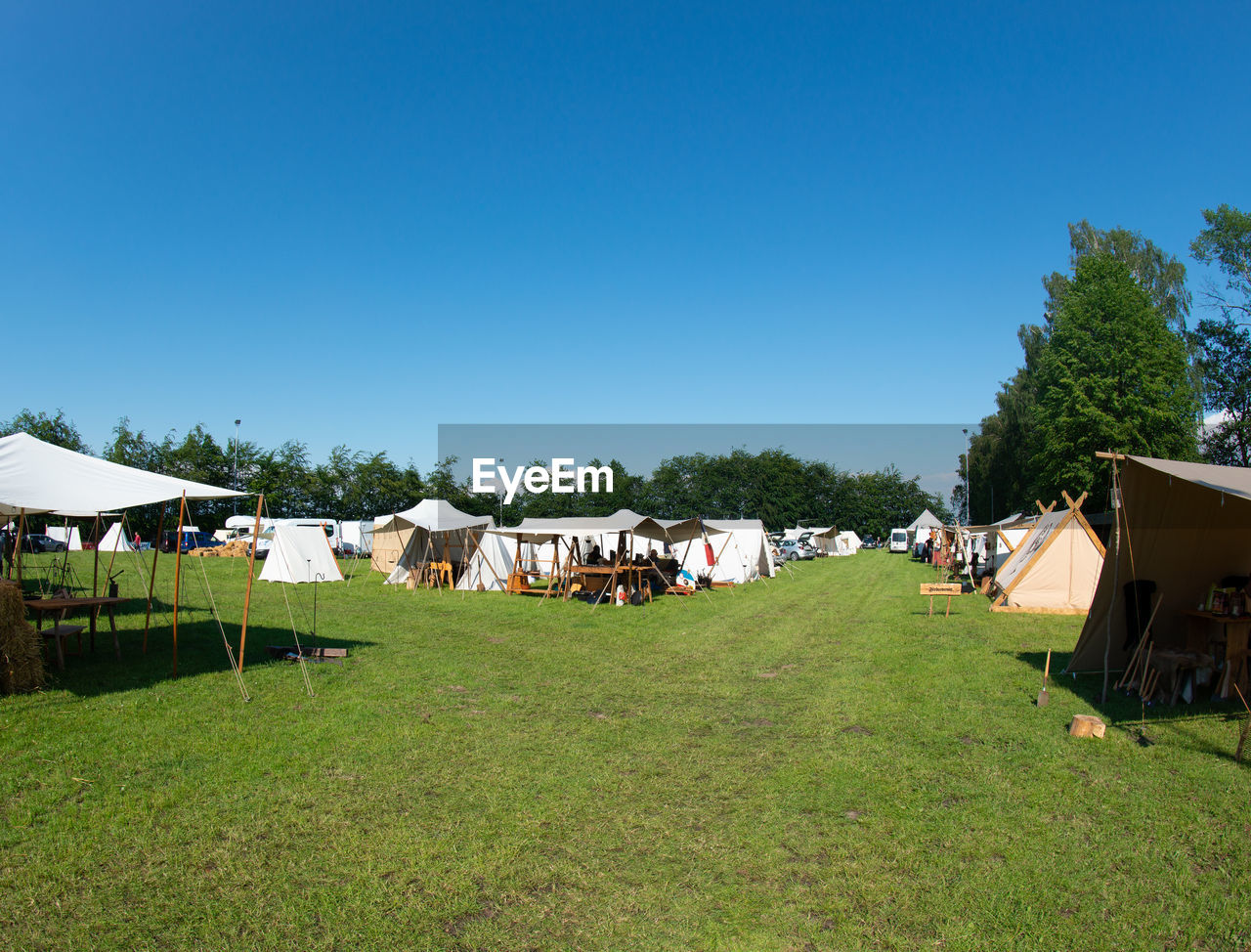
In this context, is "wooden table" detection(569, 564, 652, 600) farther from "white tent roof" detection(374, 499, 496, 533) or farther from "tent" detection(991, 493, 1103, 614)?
"tent" detection(991, 493, 1103, 614)

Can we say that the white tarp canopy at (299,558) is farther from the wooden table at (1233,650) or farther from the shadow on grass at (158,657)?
the wooden table at (1233,650)

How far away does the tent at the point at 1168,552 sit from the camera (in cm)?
855

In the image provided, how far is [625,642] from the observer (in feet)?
44.1

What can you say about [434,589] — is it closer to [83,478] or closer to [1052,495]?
[83,478]

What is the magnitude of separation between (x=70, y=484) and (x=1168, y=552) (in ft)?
43.0

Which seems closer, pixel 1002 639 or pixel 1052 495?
pixel 1002 639

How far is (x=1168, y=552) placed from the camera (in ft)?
29.3

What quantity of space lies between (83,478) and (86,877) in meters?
6.15

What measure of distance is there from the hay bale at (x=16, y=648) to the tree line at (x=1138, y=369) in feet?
107

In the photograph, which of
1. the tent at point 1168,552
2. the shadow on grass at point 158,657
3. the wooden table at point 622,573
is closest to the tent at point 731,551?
the wooden table at point 622,573

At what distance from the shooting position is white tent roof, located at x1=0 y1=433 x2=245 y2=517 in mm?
8188

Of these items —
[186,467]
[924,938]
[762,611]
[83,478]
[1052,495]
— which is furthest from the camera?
[186,467]

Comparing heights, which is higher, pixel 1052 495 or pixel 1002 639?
pixel 1052 495

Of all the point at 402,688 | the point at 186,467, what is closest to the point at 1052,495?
the point at 402,688
